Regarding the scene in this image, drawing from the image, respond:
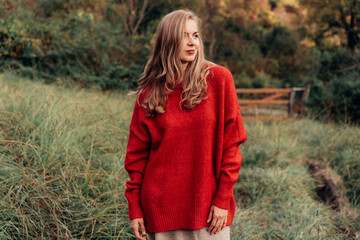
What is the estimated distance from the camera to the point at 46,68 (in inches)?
439

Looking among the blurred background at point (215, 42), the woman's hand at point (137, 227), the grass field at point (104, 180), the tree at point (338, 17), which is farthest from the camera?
the tree at point (338, 17)

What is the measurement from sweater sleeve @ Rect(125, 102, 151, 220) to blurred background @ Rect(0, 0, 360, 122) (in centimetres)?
519

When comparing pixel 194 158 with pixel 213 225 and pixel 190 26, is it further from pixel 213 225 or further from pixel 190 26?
pixel 190 26

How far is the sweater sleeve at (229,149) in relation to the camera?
5.13 feet

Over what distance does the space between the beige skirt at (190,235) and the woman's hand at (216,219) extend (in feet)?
0.09

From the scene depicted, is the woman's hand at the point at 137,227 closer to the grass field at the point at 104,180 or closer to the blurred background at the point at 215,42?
the grass field at the point at 104,180

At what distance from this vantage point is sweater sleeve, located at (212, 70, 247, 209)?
156 centimetres

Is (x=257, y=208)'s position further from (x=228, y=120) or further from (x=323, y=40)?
(x=323, y=40)

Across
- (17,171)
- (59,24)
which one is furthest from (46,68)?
(17,171)

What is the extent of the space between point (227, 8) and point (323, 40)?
20.8 ft

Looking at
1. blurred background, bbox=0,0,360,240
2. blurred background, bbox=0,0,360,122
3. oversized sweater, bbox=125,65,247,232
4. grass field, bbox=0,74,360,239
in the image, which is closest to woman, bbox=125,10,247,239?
oversized sweater, bbox=125,65,247,232

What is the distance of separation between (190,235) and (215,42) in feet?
61.2

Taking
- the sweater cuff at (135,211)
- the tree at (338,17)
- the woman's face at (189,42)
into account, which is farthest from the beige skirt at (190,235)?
the tree at (338,17)

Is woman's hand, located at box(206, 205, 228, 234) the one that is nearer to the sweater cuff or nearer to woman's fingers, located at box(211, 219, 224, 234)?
woman's fingers, located at box(211, 219, 224, 234)
